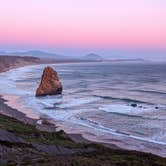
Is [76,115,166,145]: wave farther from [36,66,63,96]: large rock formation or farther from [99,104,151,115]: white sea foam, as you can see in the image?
[36,66,63,96]: large rock formation

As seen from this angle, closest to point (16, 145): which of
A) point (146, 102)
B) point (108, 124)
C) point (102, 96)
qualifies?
point (108, 124)

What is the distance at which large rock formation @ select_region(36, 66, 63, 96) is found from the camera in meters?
70.7

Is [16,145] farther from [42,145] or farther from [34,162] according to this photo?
[34,162]

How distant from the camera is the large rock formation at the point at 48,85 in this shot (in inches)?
2783

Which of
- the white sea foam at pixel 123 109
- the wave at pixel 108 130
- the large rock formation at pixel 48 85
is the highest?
the large rock formation at pixel 48 85

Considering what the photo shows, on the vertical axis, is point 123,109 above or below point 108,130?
above

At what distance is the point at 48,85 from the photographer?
71.9 metres

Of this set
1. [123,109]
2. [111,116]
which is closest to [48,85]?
[123,109]

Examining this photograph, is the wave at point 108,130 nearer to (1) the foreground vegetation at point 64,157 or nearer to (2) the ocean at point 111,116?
(2) the ocean at point 111,116

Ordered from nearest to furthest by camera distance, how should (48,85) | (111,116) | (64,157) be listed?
(64,157), (111,116), (48,85)

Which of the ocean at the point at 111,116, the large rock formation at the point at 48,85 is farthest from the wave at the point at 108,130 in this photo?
the large rock formation at the point at 48,85

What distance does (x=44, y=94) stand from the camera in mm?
70688

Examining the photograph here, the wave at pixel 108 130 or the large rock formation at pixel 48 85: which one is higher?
the large rock formation at pixel 48 85

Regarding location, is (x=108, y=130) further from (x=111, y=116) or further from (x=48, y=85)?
(x=48, y=85)
